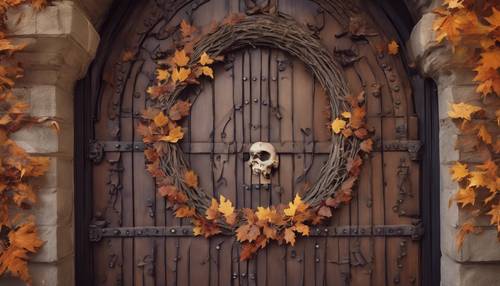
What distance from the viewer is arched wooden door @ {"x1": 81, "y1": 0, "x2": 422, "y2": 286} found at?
214 centimetres

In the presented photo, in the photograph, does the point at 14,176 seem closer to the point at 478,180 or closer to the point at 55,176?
the point at 55,176

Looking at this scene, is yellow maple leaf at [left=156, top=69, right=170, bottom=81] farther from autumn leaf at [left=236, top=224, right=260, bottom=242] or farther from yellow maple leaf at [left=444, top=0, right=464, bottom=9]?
yellow maple leaf at [left=444, top=0, right=464, bottom=9]

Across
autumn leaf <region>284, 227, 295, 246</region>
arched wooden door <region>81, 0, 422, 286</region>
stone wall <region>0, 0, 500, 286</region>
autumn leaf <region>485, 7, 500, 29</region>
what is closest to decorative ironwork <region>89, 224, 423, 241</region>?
arched wooden door <region>81, 0, 422, 286</region>

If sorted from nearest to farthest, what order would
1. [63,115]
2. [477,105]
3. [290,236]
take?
[477,105] < [63,115] < [290,236]

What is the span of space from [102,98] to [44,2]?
0.55m

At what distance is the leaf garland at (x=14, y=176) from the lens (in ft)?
5.71

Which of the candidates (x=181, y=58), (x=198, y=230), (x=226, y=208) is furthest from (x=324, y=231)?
(x=181, y=58)

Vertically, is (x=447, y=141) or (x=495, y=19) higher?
(x=495, y=19)

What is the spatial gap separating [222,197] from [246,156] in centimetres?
23

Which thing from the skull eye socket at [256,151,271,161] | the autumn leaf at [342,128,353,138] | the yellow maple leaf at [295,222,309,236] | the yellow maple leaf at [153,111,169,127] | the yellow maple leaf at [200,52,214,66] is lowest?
the yellow maple leaf at [295,222,309,236]

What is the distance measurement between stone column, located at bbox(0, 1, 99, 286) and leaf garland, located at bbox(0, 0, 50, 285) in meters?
0.03

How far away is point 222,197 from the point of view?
2.10m

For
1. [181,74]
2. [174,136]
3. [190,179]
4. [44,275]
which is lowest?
[44,275]

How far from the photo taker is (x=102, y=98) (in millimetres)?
2172
